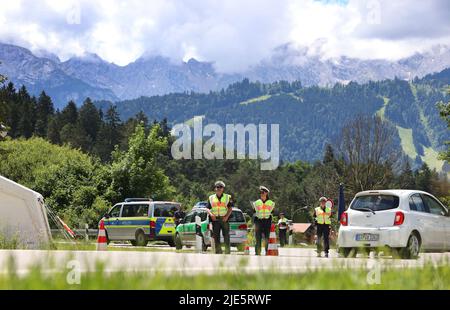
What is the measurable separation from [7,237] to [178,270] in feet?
41.8

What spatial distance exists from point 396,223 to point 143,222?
15.9 meters

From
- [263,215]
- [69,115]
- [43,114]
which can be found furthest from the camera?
[69,115]

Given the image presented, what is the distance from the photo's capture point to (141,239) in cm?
3212

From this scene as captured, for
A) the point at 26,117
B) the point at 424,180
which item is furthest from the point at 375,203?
the point at 424,180

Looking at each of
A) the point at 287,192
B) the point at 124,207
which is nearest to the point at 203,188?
the point at 287,192

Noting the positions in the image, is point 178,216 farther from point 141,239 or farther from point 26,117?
point 26,117

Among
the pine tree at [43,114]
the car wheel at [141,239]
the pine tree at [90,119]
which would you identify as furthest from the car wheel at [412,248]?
the pine tree at [90,119]

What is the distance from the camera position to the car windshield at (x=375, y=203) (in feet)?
59.7

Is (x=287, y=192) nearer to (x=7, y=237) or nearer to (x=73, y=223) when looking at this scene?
(x=73, y=223)

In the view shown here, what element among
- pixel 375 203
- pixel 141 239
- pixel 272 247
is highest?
pixel 375 203

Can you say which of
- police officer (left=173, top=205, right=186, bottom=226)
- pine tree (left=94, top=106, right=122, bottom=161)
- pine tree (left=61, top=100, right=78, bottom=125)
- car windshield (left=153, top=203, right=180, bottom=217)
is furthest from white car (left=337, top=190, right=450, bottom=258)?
pine tree (left=61, top=100, right=78, bottom=125)

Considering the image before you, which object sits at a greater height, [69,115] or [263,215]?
[69,115]

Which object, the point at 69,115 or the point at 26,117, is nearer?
the point at 26,117

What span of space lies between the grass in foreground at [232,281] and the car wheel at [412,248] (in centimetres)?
878
